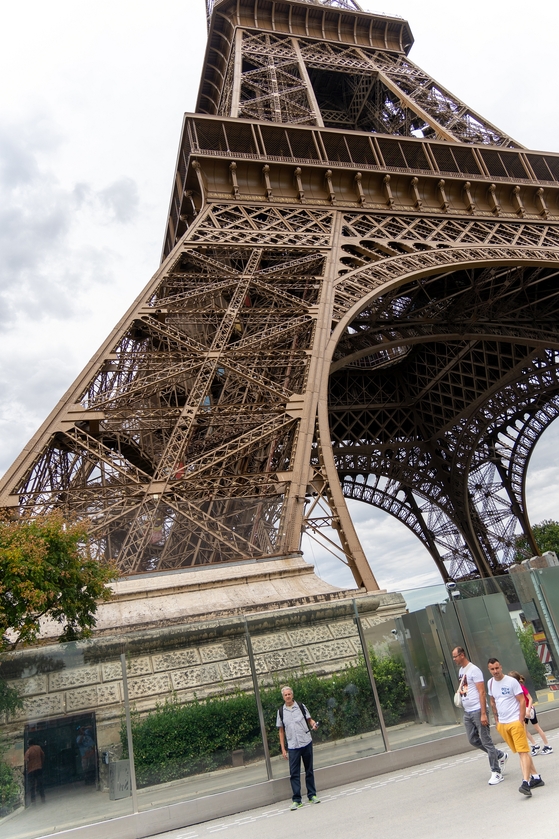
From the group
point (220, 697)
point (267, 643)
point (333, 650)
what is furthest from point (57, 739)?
point (333, 650)

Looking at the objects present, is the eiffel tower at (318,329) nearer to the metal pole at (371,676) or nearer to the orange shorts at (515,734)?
the metal pole at (371,676)

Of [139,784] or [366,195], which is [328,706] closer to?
[139,784]

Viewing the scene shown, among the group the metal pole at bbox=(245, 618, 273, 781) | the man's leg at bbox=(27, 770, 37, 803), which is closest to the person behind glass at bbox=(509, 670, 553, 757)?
the metal pole at bbox=(245, 618, 273, 781)

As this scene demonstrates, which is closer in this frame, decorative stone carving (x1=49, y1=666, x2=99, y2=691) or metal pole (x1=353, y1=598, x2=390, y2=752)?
decorative stone carving (x1=49, y1=666, x2=99, y2=691)

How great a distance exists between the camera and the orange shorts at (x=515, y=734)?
17.2 ft

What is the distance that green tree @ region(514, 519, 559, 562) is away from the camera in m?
38.4

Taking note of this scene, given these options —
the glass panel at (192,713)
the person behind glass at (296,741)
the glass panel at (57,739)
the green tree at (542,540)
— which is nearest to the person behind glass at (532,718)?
the person behind glass at (296,741)

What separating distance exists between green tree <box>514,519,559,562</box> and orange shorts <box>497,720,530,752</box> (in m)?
35.4

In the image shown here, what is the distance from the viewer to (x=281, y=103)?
27953mm

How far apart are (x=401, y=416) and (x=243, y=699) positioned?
3130cm

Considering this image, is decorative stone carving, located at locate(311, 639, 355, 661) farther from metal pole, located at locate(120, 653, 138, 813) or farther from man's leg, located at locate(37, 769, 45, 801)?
man's leg, located at locate(37, 769, 45, 801)

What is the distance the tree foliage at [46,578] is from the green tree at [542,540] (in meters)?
35.5

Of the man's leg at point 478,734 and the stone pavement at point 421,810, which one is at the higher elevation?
the man's leg at point 478,734

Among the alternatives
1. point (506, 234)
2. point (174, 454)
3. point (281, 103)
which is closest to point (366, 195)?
point (506, 234)
